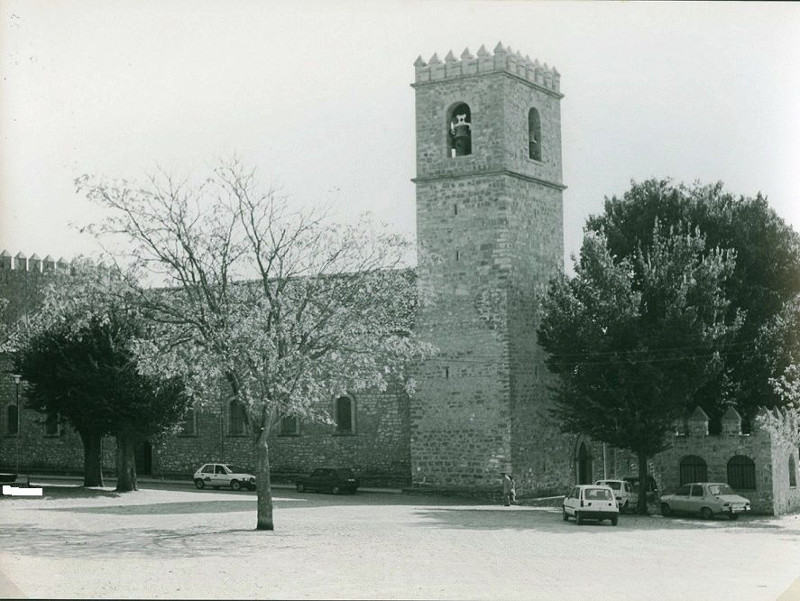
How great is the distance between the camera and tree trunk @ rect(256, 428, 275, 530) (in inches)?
1042

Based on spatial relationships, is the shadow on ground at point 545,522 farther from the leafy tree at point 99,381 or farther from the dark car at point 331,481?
the leafy tree at point 99,381

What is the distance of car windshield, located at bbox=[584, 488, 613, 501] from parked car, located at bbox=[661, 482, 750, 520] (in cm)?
399

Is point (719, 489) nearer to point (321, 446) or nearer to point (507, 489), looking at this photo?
point (507, 489)

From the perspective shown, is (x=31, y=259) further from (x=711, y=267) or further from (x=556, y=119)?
(x=711, y=267)

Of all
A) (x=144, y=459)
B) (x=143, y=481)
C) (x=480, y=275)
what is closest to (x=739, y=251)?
(x=480, y=275)

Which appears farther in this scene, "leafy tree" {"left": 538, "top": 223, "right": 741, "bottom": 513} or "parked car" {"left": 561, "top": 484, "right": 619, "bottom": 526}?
"leafy tree" {"left": 538, "top": 223, "right": 741, "bottom": 513}

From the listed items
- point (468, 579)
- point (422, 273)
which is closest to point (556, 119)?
point (422, 273)

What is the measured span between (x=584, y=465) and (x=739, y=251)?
34.2 ft

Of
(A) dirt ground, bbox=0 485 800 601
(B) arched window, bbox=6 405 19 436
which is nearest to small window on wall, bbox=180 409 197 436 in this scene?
(B) arched window, bbox=6 405 19 436

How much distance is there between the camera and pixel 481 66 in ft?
129

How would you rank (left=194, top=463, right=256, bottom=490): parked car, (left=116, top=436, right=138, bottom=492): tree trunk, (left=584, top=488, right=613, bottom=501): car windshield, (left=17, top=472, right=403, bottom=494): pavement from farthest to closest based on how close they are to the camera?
(left=194, top=463, right=256, bottom=490): parked car → (left=17, top=472, right=403, bottom=494): pavement → (left=116, top=436, right=138, bottom=492): tree trunk → (left=584, top=488, right=613, bottom=501): car windshield

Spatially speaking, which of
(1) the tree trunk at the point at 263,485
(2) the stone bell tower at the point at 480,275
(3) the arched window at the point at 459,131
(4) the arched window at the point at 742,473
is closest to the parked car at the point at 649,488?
(4) the arched window at the point at 742,473

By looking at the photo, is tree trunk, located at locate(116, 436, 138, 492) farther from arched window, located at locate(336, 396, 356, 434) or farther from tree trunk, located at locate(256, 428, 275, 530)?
tree trunk, located at locate(256, 428, 275, 530)

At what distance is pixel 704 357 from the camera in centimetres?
3431
